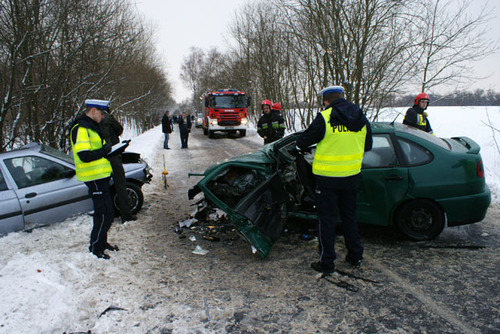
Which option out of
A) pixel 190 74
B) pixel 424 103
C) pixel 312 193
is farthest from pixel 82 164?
pixel 190 74

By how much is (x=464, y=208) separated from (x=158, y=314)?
3649 mm

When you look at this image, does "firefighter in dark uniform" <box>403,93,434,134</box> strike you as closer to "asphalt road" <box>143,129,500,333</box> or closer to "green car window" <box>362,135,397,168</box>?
"asphalt road" <box>143,129,500,333</box>

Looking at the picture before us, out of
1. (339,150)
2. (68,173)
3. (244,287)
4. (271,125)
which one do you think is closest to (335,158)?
(339,150)

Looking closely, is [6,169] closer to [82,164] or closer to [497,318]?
[82,164]

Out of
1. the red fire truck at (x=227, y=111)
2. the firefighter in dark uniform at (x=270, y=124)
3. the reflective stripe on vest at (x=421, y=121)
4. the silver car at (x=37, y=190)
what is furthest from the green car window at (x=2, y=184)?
the red fire truck at (x=227, y=111)

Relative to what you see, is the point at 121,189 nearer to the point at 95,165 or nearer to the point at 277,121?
the point at 95,165

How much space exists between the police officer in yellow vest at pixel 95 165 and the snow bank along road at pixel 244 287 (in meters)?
0.33

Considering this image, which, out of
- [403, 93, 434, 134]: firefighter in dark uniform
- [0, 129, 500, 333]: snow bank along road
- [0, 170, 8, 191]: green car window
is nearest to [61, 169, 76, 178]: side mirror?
[0, 170, 8, 191]: green car window

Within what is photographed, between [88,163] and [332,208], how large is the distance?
2.84 meters

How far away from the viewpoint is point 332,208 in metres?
3.44

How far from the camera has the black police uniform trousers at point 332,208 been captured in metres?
3.38

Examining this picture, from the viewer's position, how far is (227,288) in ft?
11.0

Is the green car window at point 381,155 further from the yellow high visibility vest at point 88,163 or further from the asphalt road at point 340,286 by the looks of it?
the yellow high visibility vest at point 88,163

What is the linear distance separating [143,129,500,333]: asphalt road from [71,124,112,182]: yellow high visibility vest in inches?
48.6
